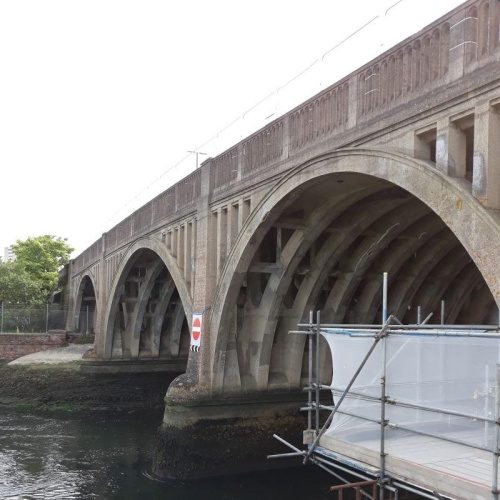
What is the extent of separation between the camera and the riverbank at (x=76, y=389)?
2697 centimetres

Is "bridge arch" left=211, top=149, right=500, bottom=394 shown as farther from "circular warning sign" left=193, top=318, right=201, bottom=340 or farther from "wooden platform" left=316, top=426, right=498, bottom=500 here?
"wooden platform" left=316, top=426, right=498, bottom=500

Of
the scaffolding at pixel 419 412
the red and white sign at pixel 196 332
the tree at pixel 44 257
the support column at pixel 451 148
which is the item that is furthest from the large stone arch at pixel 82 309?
the support column at pixel 451 148

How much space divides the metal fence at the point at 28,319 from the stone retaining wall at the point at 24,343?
5294 millimetres

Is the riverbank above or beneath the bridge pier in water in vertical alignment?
beneath

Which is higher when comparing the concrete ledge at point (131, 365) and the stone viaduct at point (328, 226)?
the stone viaduct at point (328, 226)

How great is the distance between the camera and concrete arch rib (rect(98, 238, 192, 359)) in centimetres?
1791

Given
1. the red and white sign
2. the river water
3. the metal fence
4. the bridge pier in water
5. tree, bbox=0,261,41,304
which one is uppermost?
tree, bbox=0,261,41,304

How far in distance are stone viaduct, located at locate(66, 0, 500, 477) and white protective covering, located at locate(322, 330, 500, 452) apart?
837mm

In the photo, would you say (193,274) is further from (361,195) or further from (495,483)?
(495,483)

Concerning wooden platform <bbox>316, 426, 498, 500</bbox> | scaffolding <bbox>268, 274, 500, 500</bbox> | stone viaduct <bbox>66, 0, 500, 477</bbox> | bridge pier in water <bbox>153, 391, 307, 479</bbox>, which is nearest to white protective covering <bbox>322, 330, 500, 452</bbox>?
scaffolding <bbox>268, 274, 500, 500</bbox>

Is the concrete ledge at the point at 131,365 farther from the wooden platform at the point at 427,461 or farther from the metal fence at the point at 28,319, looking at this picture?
the wooden platform at the point at 427,461

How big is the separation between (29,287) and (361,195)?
41.5m

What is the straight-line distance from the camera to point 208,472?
14602 mm

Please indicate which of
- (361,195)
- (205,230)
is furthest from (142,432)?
(361,195)
